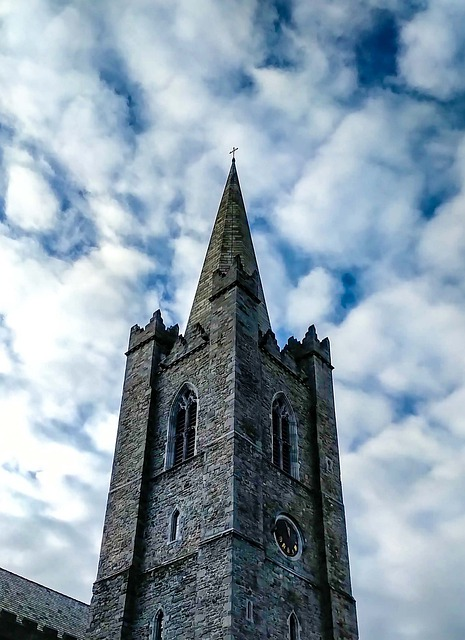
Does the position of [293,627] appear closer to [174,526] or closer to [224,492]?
[224,492]

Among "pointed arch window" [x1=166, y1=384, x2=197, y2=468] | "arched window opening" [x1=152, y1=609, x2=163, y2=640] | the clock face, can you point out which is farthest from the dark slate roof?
the clock face

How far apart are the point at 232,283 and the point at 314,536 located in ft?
33.2

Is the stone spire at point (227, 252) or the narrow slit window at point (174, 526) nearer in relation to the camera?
the narrow slit window at point (174, 526)

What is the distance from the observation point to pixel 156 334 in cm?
3147

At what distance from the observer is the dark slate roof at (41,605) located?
2623 cm

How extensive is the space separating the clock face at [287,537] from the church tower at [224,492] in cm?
5

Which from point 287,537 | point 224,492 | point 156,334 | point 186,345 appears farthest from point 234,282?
point 287,537

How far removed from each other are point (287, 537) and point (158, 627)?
5227 millimetres

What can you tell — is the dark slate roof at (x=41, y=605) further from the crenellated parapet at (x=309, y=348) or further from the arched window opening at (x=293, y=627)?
the crenellated parapet at (x=309, y=348)

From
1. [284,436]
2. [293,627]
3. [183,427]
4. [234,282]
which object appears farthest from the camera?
[234,282]

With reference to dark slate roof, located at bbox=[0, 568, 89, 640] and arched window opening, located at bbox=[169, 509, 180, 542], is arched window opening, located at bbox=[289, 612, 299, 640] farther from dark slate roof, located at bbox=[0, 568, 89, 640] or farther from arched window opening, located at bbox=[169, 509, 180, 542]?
dark slate roof, located at bbox=[0, 568, 89, 640]

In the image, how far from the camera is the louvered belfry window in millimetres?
26622

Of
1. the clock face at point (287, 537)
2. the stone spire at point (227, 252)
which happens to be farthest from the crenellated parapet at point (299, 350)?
the clock face at point (287, 537)

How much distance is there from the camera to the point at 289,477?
88.0ft
